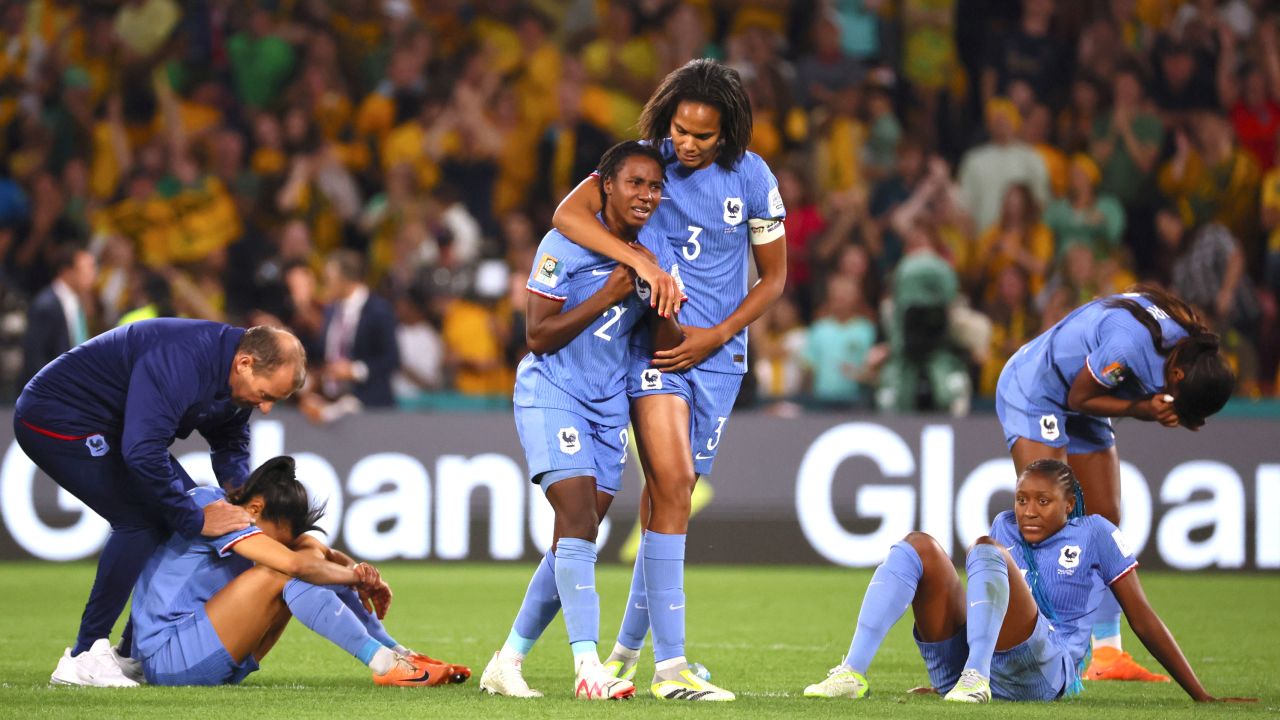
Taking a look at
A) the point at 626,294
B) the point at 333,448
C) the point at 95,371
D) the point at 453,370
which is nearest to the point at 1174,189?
the point at 453,370

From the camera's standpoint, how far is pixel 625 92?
650 inches

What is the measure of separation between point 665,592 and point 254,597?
156 centimetres

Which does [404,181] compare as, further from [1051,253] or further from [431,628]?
[431,628]

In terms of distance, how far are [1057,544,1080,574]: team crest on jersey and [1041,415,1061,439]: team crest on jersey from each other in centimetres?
133

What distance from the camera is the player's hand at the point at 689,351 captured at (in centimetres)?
665

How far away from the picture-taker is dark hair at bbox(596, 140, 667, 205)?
6465 millimetres

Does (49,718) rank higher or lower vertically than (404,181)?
lower

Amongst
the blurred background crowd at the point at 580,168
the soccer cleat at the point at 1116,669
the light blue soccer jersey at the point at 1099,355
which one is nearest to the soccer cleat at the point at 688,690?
the soccer cleat at the point at 1116,669

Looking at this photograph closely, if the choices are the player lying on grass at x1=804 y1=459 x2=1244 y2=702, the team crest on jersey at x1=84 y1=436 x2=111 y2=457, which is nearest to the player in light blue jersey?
the player lying on grass at x1=804 y1=459 x2=1244 y2=702

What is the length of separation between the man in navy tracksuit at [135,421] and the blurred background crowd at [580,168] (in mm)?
6034

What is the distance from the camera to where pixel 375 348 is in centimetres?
1324

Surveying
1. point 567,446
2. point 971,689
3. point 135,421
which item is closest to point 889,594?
point 971,689

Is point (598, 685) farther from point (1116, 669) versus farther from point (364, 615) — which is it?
point (1116, 669)

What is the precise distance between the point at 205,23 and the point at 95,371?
11.1 meters
